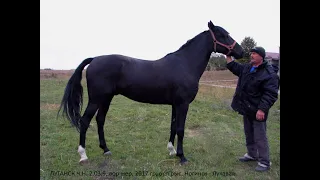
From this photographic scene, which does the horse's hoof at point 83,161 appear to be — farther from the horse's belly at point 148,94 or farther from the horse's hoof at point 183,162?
the horse's hoof at point 183,162

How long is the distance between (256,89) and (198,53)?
1.30 m

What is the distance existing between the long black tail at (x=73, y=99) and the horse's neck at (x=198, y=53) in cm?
202

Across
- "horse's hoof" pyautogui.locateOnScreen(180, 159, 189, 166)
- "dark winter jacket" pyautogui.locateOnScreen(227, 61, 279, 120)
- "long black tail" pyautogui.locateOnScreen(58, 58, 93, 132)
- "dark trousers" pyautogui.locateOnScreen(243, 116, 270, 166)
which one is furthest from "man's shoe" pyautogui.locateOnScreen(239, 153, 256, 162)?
"long black tail" pyautogui.locateOnScreen(58, 58, 93, 132)

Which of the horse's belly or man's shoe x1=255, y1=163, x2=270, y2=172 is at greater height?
the horse's belly

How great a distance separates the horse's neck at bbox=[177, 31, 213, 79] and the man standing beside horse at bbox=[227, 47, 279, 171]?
30.1 inches

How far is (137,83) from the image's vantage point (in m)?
4.27

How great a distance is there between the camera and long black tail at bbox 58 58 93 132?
168 inches

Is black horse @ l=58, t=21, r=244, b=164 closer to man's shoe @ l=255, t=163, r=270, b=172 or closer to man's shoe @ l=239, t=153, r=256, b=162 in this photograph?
man's shoe @ l=239, t=153, r=256, b=162

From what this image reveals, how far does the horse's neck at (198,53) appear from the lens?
181 inches

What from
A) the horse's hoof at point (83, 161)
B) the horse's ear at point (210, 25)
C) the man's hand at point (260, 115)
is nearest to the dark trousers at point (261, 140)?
Result: the man's hand at point (260, 115)

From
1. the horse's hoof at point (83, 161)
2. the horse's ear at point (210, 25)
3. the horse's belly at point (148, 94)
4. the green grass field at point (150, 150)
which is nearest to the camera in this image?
the green grass field at point (150, 150)

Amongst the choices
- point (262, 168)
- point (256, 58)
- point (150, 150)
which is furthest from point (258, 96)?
point (150, 150)
